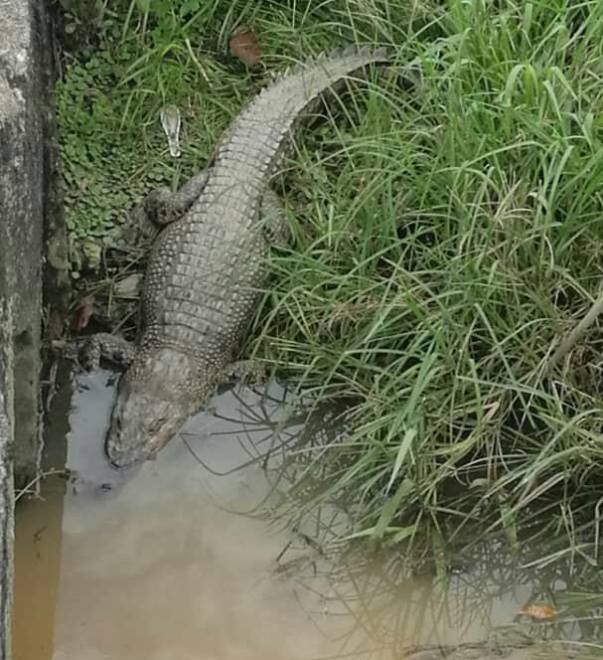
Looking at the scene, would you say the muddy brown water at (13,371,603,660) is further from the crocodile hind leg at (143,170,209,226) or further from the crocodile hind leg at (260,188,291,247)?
the crocodile hind leg at (143,170,209,226)

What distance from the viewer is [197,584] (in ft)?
10.0

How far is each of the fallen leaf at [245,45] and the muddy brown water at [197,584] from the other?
145cm

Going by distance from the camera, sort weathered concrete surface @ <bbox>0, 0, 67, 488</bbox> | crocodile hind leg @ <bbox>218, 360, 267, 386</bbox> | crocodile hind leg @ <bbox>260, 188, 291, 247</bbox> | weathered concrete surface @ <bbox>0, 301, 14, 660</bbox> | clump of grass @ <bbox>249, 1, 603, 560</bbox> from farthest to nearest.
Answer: crocodile hind leg @ <bbox>260, 188, 291, 247</bbox>
crocodile hind leg @ <bbox>218, 360, 267, 386</bbox>
clump of grass @ <bbox>249, 1, 603, 560</bbox>
weathered concrete surface @ <bbox>0, 0, 67, 488</bbox>
weathered concrete surface @ <bbox>0, 301, 14, 660</bbox>

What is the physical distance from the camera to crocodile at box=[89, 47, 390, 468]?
3.42m

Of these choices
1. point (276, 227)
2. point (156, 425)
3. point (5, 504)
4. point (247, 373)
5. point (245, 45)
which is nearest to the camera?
point (5, 504)

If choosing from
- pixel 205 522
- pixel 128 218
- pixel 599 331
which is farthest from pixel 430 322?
pixel 128 218

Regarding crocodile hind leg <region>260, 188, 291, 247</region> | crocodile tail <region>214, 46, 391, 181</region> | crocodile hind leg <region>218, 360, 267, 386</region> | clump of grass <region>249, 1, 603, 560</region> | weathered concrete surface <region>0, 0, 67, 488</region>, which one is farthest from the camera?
crocodile tail <region>214, 46, 391, 181</region>

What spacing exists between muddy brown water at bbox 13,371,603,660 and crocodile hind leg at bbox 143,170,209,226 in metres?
0.82

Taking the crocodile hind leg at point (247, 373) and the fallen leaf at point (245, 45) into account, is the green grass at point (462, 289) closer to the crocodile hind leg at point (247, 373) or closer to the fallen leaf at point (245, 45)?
the crocodile hind leg at point (247, 373)

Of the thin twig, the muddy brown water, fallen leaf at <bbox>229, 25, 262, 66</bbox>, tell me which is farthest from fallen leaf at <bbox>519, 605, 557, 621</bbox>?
fallen leaf at <bbox>229, 25, 262, 66</bbox>

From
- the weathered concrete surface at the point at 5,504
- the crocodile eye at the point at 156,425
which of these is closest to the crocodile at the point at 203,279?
the crocodile eye at the point at 156,425

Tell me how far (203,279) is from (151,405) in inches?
16.6

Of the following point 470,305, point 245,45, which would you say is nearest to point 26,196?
point 470,305

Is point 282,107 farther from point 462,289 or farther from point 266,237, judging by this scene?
point 462,289
